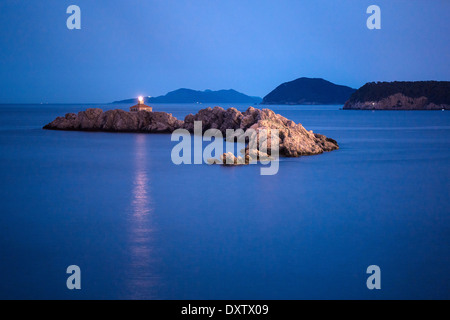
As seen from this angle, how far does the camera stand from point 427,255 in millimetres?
6973

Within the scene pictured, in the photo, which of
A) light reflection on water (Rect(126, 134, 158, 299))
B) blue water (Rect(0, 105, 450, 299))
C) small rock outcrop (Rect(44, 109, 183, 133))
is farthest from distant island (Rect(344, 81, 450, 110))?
light reflection on water (Rect(126, 134, 158, 299))

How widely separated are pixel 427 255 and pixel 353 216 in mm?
2408

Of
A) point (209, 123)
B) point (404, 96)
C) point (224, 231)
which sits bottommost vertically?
point (224, 231)

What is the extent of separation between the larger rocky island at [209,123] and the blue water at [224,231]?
3.16 meters

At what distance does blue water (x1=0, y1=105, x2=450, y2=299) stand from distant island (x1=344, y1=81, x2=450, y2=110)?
118 m

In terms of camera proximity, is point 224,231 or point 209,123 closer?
point 224,231

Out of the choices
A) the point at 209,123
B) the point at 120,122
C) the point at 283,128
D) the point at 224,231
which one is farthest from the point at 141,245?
the point at 120,122

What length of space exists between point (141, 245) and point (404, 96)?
131784 millimetres

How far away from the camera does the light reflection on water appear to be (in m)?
5.71

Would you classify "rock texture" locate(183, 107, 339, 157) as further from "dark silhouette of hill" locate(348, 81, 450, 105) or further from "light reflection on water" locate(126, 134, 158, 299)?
"dark silhouette of hill" locate(348, 81, 450, 105)

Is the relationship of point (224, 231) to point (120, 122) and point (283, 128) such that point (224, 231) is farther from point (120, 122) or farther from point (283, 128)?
point (120, 122)

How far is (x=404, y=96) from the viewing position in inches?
5044
